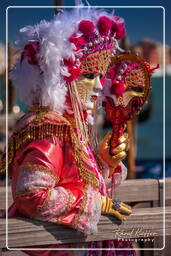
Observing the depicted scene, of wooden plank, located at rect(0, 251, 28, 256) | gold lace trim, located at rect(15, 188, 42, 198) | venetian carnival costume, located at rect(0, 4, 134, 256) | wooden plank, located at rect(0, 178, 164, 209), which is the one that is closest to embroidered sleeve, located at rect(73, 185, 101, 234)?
venetian carnival costume, located at rect(0, 4, 134, 256)

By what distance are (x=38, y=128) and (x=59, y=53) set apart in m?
0.36

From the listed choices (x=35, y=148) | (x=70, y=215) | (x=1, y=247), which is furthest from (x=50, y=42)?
(x=1, y=247)

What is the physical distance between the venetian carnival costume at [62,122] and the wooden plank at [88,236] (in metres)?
0.04

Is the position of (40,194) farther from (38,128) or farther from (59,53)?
(59,53)

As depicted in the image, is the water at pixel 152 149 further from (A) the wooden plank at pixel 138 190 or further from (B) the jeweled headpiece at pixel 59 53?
(B) the jeweled headpiece at pixel 59 53

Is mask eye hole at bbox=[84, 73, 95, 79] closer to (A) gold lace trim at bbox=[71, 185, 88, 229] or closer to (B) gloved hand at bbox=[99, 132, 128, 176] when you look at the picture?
(B) gloved hand at bbox=[99, 132, 128, 176]

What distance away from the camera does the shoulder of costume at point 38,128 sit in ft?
7.74

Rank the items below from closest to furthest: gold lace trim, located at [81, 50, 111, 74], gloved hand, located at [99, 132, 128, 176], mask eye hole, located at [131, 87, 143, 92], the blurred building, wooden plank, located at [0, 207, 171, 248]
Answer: wooden plank, located at [0, 207, 171, 248]
gold lace trim, located at [81, 50, 111, 74]
gloved hand, located at [99, 132, 128, 176]
mask eye hole, located at [131, 87, 143, 92]
the blurred building

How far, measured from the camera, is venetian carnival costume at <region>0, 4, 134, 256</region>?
224 cm

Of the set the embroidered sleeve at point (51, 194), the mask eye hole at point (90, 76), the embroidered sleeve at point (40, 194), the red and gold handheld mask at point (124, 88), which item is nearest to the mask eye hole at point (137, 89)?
the red and gold handheld mask at point (124, 88)

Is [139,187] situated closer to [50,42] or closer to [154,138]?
[50,42]

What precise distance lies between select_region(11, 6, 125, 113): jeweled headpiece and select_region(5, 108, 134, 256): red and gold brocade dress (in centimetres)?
11

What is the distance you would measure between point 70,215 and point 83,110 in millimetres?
605

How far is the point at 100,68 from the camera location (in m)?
2.61
